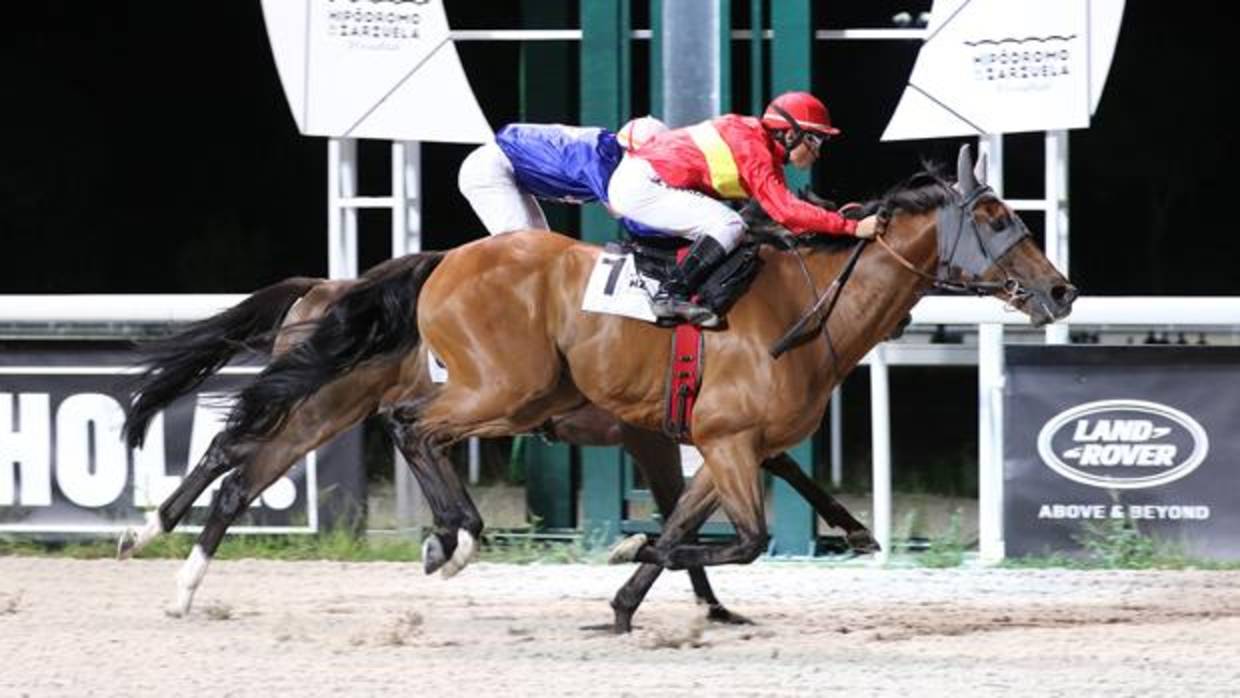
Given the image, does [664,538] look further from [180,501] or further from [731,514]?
[180,501]

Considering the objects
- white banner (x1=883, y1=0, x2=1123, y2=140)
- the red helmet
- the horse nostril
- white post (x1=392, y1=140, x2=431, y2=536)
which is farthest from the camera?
white post (x1=392, y1=140, x2=431, y2=536)

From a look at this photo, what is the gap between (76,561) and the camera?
32.6ft

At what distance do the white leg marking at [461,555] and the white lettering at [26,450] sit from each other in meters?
2.91

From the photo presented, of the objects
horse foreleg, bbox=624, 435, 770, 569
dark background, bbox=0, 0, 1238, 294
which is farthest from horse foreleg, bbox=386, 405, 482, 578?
dark background, bbox=0, 0, 1238, 294

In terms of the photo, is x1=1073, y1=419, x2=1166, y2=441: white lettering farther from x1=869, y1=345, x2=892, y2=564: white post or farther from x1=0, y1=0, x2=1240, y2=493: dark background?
x1=0, y1=0, x2=1240, y2=493: dark background

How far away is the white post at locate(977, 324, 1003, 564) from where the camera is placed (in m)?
9.64

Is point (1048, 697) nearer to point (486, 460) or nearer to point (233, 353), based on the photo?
point (233, 353)

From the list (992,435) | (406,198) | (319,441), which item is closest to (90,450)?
(406,198)

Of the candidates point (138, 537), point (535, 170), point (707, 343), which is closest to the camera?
point (707, 343)

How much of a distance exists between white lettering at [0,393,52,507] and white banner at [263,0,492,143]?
1604 millimetres

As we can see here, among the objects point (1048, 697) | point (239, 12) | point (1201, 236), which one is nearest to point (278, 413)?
point (1048, 697)

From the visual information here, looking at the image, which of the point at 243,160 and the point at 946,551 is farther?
the point at 243,160

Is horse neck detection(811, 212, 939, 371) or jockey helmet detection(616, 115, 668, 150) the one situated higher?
jockey helmet detection(616, 115, 668, 150)

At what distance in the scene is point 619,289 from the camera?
26.0 ft
